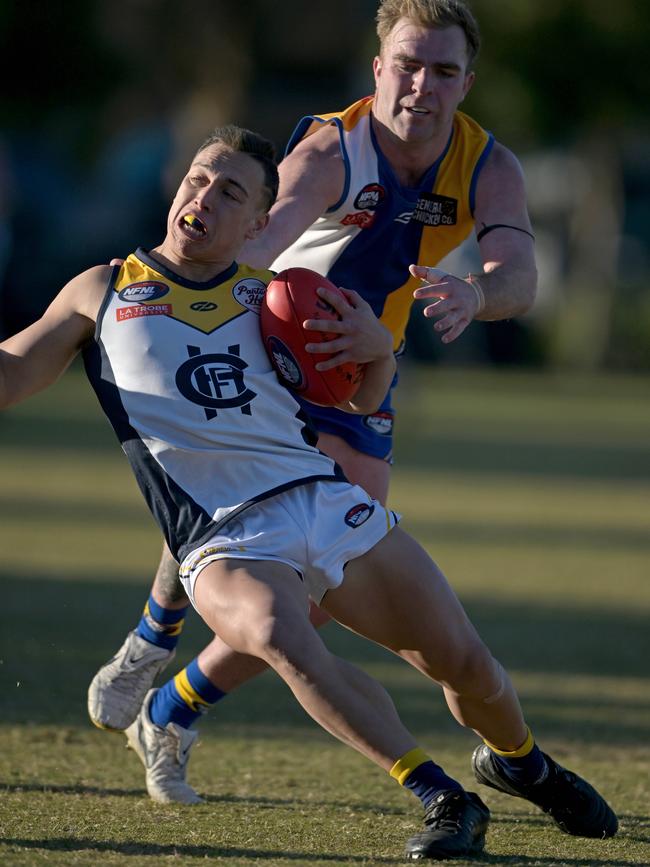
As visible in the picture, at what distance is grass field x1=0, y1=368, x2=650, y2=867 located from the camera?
438cm

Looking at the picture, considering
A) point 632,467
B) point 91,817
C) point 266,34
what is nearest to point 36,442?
point 632,467

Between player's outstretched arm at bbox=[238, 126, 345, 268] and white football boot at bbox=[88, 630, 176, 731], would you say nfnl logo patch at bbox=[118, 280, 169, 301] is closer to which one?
player's outstretched arm at bbox=[238, 126, 345, 268]

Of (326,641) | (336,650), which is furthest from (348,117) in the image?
(326,641)

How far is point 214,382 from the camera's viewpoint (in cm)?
427

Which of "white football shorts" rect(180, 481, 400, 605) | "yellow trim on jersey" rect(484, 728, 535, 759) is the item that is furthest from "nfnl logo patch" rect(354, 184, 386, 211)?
"yellow trim on jersey" rect(484, 728, 535, 759)

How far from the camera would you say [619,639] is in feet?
25.1

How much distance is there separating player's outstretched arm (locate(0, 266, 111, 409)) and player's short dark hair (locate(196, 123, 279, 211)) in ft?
1.69

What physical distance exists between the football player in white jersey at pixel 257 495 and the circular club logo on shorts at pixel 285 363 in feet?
0.12

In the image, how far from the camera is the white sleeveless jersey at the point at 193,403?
4.21 meters

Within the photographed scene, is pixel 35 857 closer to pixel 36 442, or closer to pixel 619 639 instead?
pixel 619 639

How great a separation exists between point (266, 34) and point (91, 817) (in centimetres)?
3729

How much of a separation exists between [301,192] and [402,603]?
Result: 1436 mm

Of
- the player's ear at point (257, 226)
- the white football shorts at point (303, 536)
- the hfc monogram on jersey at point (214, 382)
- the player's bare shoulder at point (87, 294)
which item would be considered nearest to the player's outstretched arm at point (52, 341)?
the player's bare shoulder at point (87, 294)

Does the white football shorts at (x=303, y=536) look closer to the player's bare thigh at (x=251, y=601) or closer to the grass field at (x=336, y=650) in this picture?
the player's bare thigh at (x=251, y=601)
